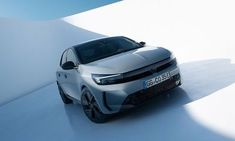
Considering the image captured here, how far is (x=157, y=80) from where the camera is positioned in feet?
15.1

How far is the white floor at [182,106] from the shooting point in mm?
4043

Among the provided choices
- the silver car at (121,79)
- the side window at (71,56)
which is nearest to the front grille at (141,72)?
the silver car at (121,79)

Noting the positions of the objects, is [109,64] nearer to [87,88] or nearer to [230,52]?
[87,88]

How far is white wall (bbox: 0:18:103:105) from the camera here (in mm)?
11023

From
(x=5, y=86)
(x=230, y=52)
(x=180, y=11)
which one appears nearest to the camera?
(x=230, y=52)

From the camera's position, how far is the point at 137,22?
51.3ft

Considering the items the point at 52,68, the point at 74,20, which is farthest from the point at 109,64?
the point at 74,20

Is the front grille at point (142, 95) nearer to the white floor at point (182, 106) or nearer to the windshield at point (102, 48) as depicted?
the white floor at point (182, 106)

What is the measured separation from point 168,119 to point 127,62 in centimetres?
99

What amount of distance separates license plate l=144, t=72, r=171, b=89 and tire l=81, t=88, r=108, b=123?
2.86 ft

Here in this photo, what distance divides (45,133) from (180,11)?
1043cm

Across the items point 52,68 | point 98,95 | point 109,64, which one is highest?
point 109,64

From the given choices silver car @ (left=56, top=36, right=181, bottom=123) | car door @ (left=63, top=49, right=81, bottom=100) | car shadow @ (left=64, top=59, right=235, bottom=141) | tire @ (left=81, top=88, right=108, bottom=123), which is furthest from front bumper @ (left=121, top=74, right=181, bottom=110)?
car door @ (left=63, top=49, right=81, bottom=100)

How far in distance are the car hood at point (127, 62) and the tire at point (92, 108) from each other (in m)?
0.40
